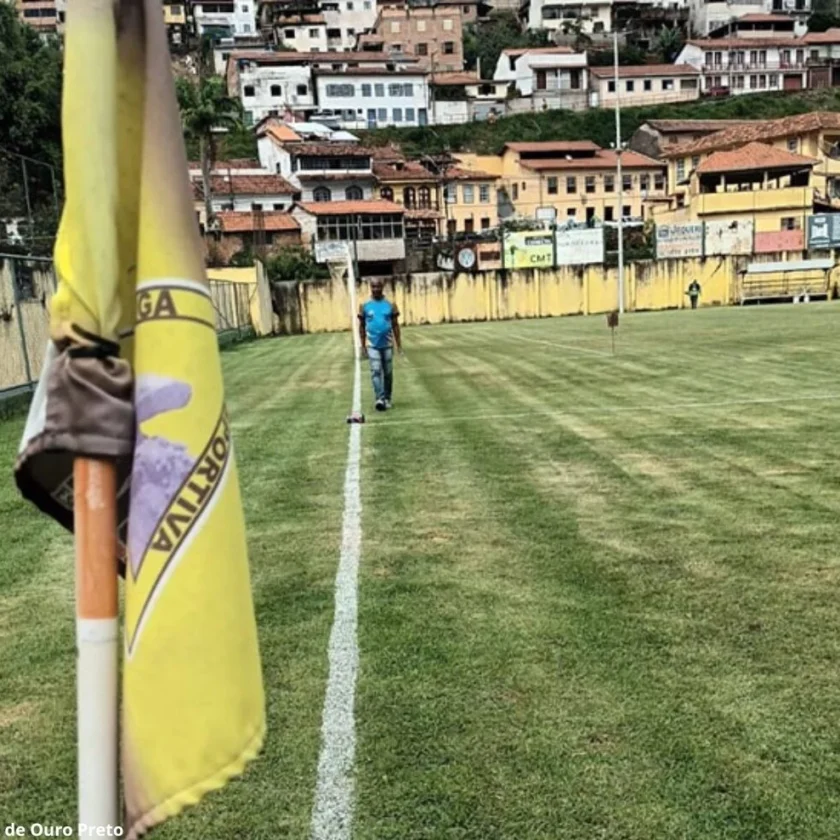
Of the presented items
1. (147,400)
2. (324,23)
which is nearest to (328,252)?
(147,400)

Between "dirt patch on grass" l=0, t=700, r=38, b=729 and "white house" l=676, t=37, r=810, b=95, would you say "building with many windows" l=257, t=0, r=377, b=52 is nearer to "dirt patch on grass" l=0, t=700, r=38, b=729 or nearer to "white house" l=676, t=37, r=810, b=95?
"white house" l=676, t=37, r=810, b=95

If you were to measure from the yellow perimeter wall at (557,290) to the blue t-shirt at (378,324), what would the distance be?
39346 mm

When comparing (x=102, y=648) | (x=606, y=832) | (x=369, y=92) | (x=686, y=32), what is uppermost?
(x=686, y=32)

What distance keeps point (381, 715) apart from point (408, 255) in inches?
2491

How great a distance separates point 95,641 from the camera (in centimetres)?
174

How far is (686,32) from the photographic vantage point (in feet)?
426

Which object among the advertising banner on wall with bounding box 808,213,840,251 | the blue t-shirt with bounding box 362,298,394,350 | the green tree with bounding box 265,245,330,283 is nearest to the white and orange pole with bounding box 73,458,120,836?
the blue t-shirt with bounding box 362,298,394,350

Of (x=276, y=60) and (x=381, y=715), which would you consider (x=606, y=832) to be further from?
(x=276, y=60)

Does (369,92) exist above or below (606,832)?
above

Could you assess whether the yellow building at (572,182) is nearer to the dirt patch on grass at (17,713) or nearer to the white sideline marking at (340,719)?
the white sideline marking at (340,719)

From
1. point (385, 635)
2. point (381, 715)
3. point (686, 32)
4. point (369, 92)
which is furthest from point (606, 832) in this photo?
point (686, 32)

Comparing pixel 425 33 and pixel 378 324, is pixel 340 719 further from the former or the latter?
pixel 425 33

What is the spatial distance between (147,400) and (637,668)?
3149 millimetres

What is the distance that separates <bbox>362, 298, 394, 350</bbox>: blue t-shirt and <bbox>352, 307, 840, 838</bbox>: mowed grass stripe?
14.3 ft
